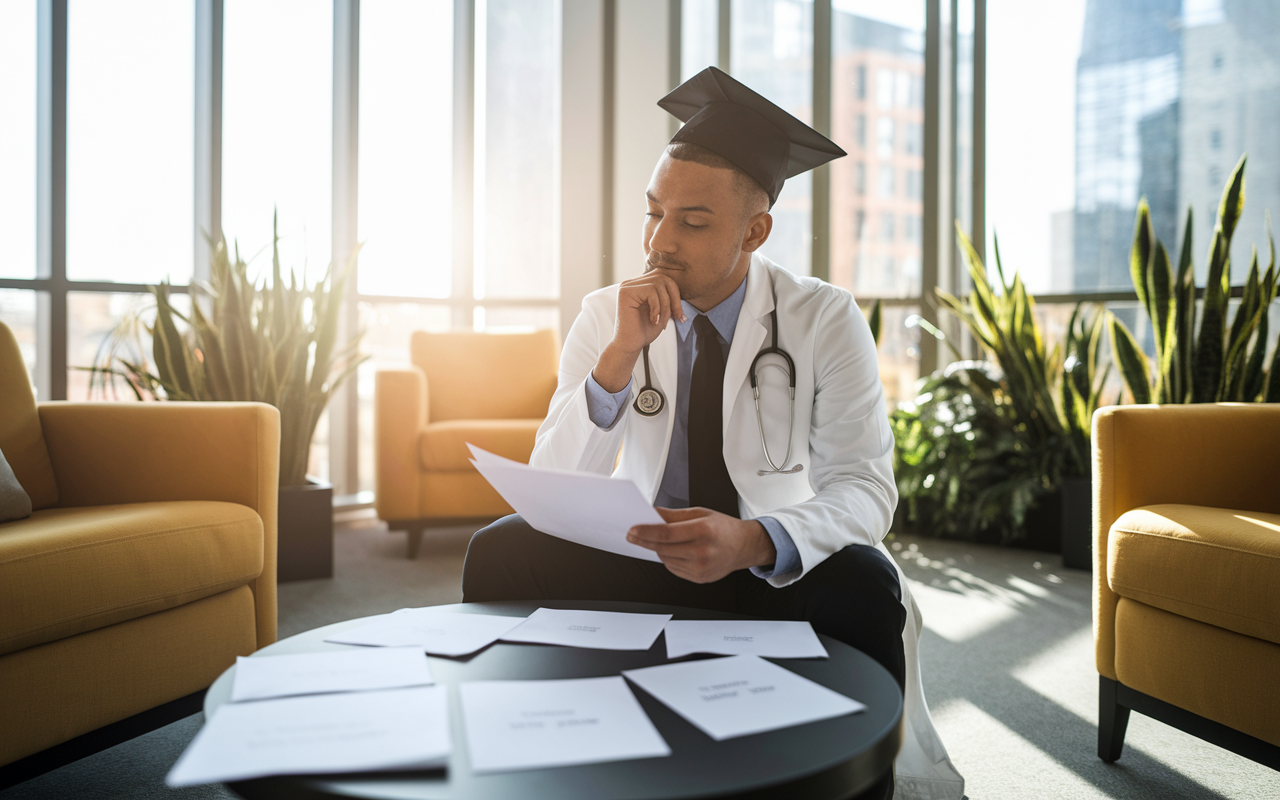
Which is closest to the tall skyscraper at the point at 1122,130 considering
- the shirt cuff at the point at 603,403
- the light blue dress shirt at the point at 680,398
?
the light blue dress shirt at the point at 680,398

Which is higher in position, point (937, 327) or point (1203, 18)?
point (1203, 18)

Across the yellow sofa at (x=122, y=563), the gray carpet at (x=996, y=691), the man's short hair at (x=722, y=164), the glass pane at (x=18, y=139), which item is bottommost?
the gray carpet at (x=996, y=691)

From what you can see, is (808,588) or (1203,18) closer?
(808,588)

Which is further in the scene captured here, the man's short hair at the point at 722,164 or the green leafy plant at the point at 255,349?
the green leafy plant at the point at 255,349

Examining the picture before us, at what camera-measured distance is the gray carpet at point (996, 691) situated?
150cm

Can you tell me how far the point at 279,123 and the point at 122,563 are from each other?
11.3 ft

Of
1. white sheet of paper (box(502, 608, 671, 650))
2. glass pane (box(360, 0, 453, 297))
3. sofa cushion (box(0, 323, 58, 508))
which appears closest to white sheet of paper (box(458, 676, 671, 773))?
white sheet of paper (box(502, 608, 671, 650))

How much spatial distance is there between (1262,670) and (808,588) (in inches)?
32.9

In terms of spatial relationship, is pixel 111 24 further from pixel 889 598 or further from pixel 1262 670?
pixel 1262 670

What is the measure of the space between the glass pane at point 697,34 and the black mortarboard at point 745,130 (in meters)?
3.68

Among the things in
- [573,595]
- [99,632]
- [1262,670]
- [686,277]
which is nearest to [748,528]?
[573,595]

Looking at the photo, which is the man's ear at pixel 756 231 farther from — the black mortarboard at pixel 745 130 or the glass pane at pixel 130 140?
the glass pane at pixel 130 140

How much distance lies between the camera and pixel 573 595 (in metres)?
1.28

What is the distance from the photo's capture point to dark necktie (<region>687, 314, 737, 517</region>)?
1.42 m
